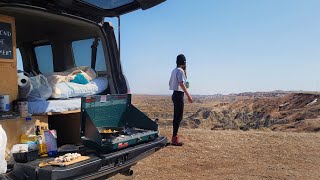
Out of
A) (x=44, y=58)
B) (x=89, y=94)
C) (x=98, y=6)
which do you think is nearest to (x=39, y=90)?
(x=89, y=94)

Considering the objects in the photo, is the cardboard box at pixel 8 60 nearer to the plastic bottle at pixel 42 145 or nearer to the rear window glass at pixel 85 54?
the plastic bottle at pixel 42 145

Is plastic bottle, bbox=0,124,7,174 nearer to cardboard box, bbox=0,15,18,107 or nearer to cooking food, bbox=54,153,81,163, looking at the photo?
cooking food, bbox=54,153,81,163

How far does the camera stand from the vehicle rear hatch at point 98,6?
4.34 m

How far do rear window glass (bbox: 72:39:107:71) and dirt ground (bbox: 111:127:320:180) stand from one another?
1.88 metres

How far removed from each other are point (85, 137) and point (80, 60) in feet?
6.39

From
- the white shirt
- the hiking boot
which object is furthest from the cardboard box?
the hiking boot

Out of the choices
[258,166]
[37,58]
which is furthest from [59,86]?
[258,166]

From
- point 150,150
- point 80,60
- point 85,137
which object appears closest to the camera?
point 85,137

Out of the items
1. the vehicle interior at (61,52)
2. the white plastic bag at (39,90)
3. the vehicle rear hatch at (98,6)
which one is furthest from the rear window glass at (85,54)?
the white plastic bag at (39,90)

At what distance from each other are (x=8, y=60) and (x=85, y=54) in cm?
190

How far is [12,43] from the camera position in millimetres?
3770

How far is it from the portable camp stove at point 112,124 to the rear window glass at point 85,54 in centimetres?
74

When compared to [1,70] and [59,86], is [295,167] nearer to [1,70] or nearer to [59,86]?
[59,86]

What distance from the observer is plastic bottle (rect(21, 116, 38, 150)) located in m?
3.69
